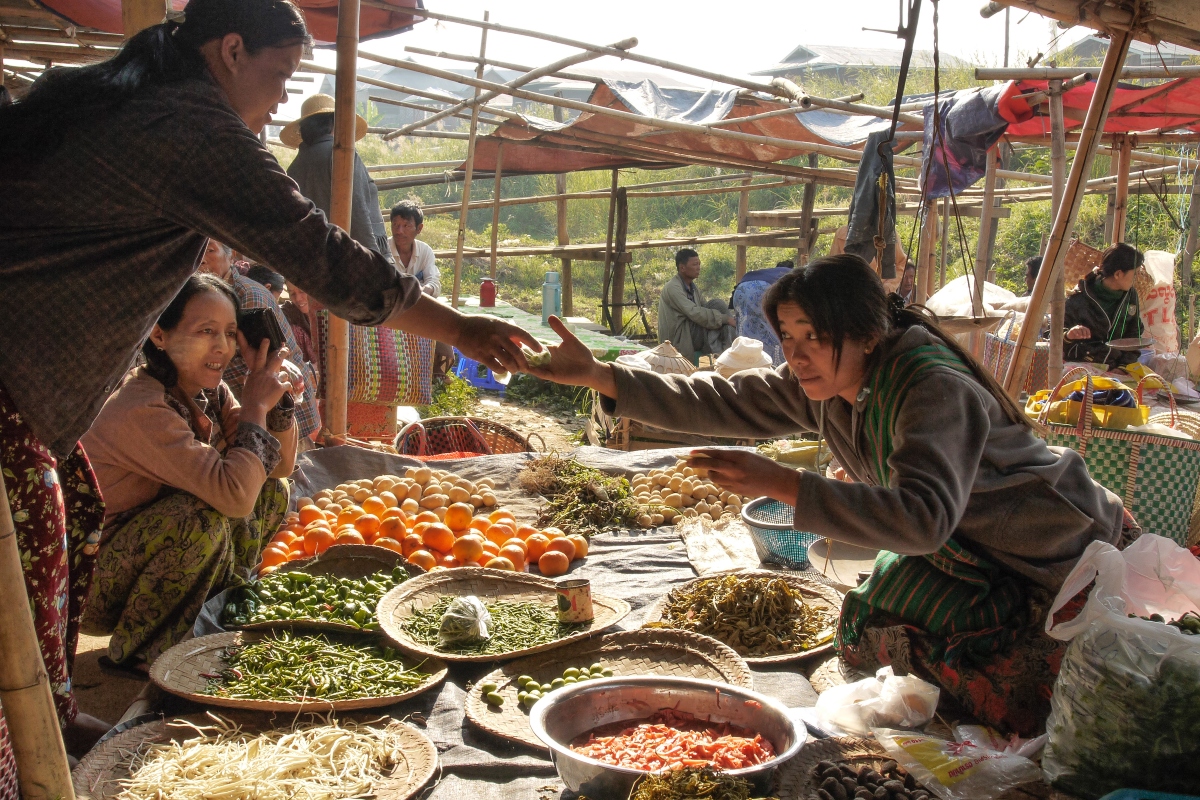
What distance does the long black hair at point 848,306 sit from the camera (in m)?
2.33

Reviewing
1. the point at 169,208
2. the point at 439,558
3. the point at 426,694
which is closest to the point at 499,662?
the point at 426,694

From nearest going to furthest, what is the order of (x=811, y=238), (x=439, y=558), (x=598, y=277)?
(x=439, y=558)
(x=811, y=238)
(x=598, y=277)

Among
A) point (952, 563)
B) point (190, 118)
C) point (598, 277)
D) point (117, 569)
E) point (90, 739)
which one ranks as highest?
point (190, 118)

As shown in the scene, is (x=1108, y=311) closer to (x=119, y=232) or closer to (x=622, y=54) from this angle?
(x=622, y=54)

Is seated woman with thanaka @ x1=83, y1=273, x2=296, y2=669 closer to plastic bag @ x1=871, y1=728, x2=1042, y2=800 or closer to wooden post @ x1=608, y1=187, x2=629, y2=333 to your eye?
plastic bag @ x1=871, y1=728, x2=1042, y2=800

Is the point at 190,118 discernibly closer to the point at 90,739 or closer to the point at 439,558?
the point at 90,739

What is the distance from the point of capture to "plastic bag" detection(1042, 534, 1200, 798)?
1.80 metres

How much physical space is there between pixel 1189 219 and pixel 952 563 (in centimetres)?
894

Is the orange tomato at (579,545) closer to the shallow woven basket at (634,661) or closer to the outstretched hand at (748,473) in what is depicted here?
the shallow woven basket at (634,661)

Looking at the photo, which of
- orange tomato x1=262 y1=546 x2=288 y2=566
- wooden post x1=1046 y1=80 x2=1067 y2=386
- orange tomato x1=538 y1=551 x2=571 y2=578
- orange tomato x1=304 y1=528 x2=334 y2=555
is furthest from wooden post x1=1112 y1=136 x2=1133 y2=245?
orange tomato x1=262 y1=546 x2=288 y2=566

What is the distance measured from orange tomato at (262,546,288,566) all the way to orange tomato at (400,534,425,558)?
0.47 metres

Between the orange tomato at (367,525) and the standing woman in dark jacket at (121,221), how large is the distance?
176cm

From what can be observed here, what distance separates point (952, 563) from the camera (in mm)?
2471

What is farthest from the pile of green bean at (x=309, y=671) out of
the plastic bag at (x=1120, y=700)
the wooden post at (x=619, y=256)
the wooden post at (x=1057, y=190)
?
the wooden post at (x=619, y=256)
